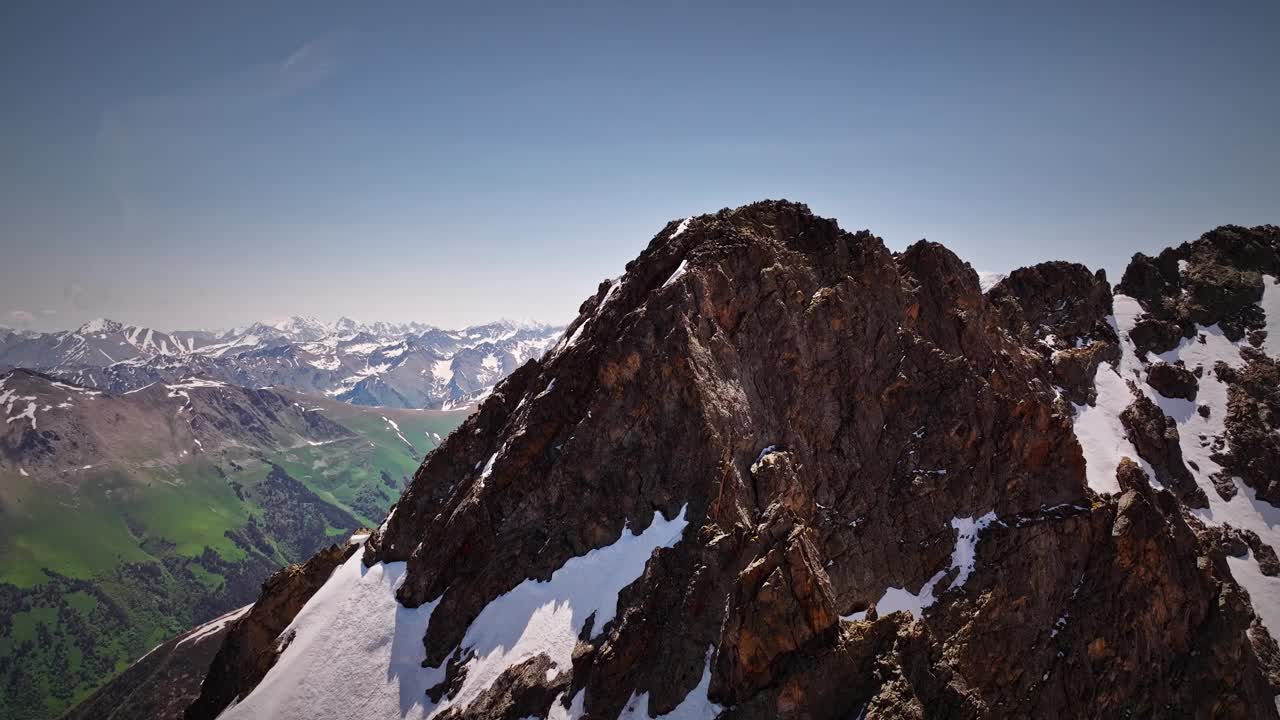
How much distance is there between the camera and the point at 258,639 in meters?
58.1

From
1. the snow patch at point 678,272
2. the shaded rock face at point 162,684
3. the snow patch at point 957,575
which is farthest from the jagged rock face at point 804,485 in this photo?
the shaded rock face at point 162,684

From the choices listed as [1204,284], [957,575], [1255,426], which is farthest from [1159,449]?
[1204,284]

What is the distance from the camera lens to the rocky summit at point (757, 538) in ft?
127

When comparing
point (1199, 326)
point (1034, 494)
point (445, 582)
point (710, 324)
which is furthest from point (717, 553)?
point (1199, 326)

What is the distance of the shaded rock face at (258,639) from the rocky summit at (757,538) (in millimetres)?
250

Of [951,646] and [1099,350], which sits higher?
[1099,350]

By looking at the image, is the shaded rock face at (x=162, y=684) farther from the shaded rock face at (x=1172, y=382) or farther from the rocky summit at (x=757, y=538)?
the shaded rock face at (x=1172, y=382)

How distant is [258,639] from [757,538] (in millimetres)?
48064

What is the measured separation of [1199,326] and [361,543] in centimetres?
13208

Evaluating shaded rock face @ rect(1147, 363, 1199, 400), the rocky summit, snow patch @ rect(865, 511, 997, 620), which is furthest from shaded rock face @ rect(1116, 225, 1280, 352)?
snow patch @ rect(865, 511, 997, 620)

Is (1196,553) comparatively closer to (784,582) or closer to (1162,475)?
(1162,475)

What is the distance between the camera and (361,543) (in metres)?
64.8

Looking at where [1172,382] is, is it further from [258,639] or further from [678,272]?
[258,639]

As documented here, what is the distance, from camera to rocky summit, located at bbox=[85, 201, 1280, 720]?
3869cm
